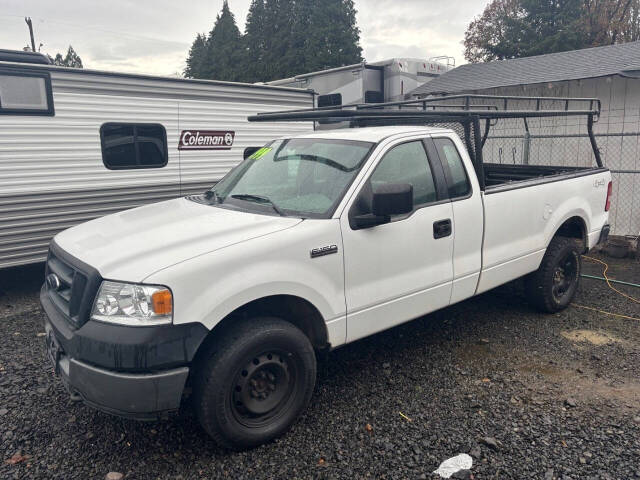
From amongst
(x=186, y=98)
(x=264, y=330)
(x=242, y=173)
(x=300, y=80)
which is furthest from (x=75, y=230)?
(x=300, y=80)

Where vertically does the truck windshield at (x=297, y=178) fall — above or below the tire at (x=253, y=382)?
above

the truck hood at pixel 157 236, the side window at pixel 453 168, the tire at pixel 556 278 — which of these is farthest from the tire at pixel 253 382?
the tire at pixel 556 278

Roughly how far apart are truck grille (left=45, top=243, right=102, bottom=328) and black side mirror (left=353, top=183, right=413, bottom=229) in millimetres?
1641

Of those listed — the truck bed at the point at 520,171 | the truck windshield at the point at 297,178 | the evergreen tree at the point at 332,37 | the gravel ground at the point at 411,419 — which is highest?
the evergreen tree at the point at 332,37

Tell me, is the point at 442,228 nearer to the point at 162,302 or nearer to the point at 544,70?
the point at 162,302

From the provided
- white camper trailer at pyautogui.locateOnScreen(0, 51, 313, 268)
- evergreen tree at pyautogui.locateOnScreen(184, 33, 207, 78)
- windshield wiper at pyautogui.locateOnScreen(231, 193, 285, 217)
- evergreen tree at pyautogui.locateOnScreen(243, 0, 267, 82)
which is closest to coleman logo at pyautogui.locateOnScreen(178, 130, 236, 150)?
white camper trailer at pyautogui.locateOnScreen(0, 51, 313, 268)

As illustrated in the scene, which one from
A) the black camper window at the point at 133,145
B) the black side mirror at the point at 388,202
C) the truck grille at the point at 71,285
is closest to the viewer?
the truck grille at the point at 71,285

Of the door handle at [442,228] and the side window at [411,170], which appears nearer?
the side window at [411,170]

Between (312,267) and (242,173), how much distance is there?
140 centimetres

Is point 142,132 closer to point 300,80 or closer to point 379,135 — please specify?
point 379,135

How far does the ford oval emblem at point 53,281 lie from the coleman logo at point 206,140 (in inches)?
164

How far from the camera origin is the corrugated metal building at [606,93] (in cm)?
839

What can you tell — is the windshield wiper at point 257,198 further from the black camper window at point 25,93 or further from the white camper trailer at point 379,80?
the white camper trailer at point 379,80

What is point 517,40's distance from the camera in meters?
31.7
